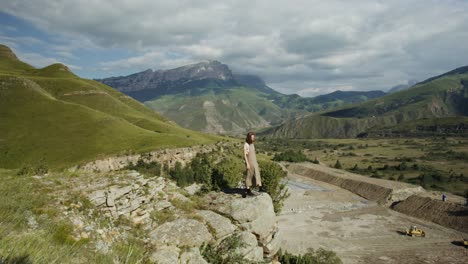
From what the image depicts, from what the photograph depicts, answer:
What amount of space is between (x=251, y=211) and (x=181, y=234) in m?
4.68

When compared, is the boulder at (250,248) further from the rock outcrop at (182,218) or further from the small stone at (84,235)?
the small stone at (84,235)

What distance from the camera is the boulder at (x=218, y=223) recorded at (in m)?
14.9

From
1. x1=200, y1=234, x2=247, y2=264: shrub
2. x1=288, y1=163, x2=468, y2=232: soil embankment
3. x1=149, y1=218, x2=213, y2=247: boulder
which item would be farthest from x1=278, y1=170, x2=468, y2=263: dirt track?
x1=149, y1=218, x2=213, y2=247: boulder

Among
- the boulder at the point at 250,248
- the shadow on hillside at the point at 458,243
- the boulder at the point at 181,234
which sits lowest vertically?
the shadow on hillside at the point at 458,243

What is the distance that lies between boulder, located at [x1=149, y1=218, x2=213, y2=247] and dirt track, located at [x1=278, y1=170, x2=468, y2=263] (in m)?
30.2

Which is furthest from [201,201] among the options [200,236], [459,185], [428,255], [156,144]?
[459,185]

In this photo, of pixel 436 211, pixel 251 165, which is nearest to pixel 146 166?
pixel 251 165

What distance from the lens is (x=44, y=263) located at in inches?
207

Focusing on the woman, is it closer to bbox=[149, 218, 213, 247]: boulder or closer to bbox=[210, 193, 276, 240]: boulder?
bbox=[210, 193, 276, 240]: boulder

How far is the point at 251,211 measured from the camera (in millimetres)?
16438

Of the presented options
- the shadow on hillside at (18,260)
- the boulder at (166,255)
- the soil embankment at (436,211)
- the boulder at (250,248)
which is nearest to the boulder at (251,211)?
the boulder at (250,248)

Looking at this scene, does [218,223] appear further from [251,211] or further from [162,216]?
[162,216]

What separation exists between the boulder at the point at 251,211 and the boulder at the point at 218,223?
0.62m

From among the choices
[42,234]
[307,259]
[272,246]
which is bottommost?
[307,259]
